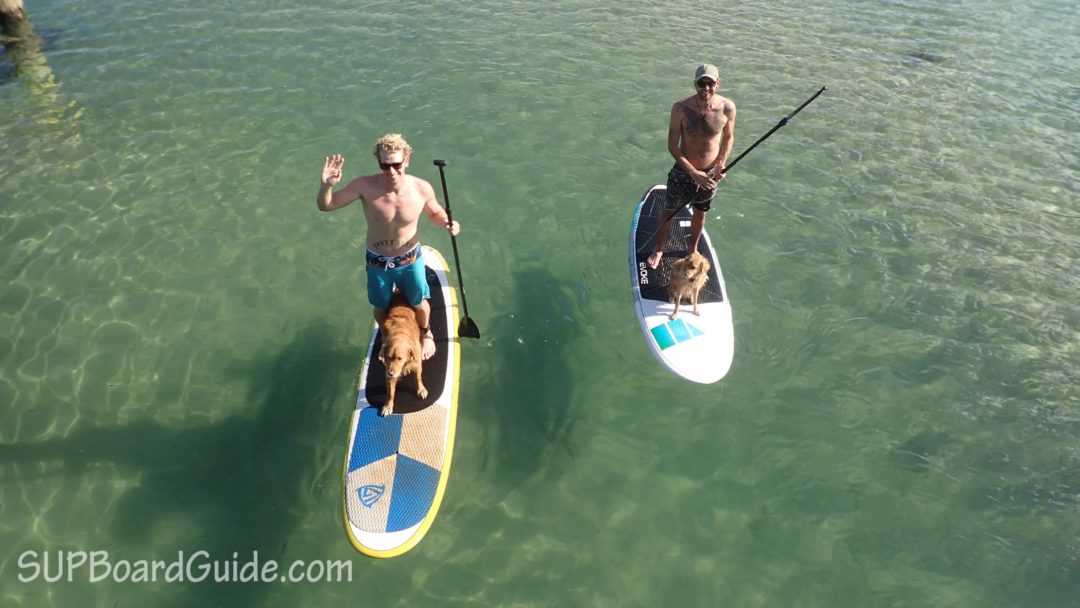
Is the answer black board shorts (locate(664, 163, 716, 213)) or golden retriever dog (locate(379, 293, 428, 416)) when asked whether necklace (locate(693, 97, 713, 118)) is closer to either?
black board shorts (locate(664, 163, 716, 213))

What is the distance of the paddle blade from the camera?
327 inches

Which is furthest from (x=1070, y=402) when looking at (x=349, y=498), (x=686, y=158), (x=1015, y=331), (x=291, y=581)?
(x=291, y=581)

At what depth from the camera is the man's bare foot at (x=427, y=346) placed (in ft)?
26.0

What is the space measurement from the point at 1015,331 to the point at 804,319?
10.4 feet

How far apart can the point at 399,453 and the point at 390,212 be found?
278 centimetres

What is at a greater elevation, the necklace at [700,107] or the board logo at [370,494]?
the necklace at [700,107]

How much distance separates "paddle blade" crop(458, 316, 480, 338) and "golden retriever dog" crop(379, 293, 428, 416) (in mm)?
963

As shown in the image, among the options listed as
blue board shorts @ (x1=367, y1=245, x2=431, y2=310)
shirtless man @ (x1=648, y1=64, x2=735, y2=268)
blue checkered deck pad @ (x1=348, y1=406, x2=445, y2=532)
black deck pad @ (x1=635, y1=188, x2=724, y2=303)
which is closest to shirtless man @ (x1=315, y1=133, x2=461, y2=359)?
blue board shorts @ (x1=367, y1=245, x2=431, y2=310)

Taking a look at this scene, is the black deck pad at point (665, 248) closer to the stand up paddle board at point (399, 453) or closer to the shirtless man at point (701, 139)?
the shirtless man at point (701, 139)

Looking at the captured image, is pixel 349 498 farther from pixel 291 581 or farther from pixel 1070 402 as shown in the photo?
pixel 1070 402

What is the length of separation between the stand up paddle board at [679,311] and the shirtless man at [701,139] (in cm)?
82

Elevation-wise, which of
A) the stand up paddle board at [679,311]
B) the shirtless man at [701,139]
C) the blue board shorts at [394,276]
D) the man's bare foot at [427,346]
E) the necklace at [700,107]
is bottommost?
the man's bare foot at [427,346]

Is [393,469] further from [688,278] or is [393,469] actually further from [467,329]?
[688,278]

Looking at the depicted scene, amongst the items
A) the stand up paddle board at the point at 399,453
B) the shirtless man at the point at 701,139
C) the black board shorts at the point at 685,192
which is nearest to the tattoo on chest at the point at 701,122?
the shirtless man at the point at 701,139
